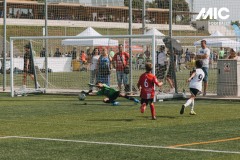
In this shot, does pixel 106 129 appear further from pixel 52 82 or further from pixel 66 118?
pixel 52 82

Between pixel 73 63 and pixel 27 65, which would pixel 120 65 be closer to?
pixel 27 65

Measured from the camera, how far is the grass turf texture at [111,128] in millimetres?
12188

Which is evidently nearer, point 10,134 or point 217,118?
point 10,134

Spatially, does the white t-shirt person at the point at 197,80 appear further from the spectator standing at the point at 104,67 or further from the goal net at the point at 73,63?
the spectator standing at the point at 104,67

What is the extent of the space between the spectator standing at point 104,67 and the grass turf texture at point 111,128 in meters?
3.36

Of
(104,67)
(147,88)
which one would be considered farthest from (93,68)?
(147,88)

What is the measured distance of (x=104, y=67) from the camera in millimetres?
28031

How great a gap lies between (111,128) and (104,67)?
12.0m

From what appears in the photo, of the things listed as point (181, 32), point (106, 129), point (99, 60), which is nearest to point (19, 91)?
point (99, 60)

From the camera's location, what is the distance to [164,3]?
30.7 m

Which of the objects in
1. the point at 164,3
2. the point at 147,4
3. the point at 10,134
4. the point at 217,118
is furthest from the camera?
the point at 147,4

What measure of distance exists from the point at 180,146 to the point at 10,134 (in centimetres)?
386

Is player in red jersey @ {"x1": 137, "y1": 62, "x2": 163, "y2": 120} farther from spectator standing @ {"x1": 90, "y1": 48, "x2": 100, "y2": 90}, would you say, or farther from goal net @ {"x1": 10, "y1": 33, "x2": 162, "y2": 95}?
spectator standing @ {"x1": 90, "y1": 48, "x2": 100, "y2": 90}

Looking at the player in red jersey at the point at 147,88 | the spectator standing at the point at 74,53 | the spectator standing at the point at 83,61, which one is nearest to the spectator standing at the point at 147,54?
the spectator standing at the point at 83,61
